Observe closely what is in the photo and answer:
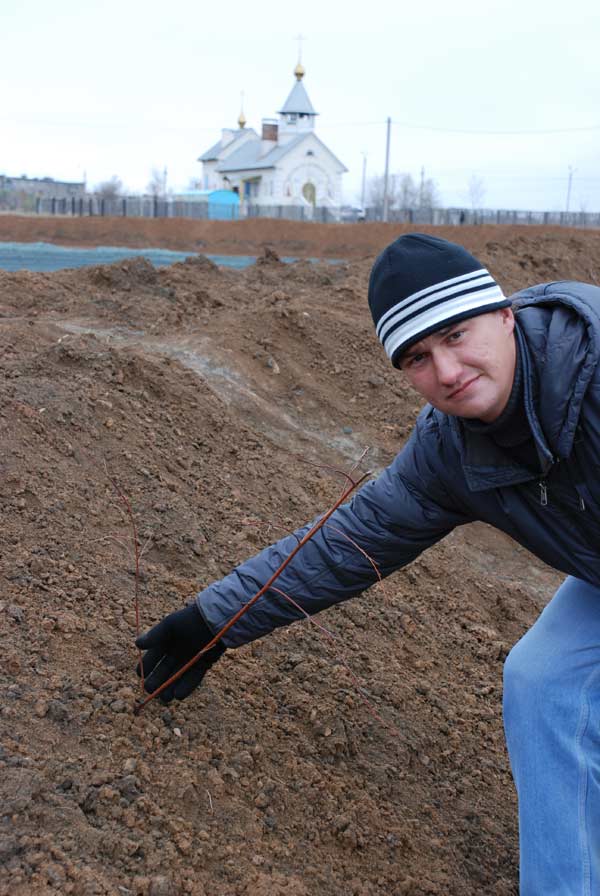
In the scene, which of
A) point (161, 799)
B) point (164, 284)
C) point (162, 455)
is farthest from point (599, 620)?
point (164, 284)

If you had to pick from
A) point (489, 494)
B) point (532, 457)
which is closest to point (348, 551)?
point (489, 494)

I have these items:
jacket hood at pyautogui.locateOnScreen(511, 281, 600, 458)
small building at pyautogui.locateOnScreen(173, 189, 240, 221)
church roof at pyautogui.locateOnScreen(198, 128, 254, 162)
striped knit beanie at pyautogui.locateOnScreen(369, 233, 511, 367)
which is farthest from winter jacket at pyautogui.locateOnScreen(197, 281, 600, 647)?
church roof at pyautogui.locateOnScreen(198, 128, 254, 162)

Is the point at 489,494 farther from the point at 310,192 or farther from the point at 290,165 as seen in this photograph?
the point at 310,192

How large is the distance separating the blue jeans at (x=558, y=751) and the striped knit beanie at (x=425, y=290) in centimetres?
80

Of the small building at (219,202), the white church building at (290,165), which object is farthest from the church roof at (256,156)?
the small building at (219,202)

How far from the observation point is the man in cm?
190

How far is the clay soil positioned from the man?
640 millimetres

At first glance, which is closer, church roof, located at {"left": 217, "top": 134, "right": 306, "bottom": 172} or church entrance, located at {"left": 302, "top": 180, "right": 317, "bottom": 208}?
church roof, located at {"left": 217, "top": 134, "right": 306, "bottom": 172}

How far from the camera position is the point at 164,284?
8391 mm

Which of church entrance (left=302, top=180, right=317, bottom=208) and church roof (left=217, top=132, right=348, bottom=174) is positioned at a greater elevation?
church roof (left=217, top=132, right=348, bottom=174)

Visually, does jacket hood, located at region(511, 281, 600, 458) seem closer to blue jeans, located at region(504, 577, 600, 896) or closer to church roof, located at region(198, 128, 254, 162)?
blue jeans, located at region(504, 577, 600, 896)

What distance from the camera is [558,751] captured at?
1951mm

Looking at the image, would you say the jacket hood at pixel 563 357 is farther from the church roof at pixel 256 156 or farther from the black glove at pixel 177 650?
the church roof at pixel 256 156

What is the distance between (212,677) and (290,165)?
55.0m
